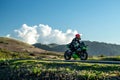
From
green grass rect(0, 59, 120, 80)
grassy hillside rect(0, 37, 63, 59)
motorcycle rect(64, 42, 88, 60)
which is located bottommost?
green grass rect(0, 59, 120, 80)

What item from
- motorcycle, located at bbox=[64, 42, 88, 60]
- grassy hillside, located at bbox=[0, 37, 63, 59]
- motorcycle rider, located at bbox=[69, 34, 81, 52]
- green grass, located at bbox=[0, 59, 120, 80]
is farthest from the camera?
grassy hillside, located at bbox=[0, 37, 63, 59]

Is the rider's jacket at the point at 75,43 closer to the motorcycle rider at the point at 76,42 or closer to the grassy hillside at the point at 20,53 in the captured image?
the motorcycle rider at the point at 76,42

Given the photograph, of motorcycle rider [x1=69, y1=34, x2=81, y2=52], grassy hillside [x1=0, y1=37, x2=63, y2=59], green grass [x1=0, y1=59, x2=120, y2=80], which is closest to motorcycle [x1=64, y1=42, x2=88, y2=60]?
motorcycle rider [x1=69, y1=34, x2=81, y2=52]

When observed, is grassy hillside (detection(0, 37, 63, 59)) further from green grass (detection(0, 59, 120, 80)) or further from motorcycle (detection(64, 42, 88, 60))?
green grass (detection(0, 59, 120, 80))

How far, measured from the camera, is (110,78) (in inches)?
650

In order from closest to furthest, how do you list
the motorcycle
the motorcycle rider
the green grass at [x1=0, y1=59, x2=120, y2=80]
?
1. the green grass at [x1=0, y1=59, x2=120, y2=80]
2. the motorcycle
3. the motorcycle rider

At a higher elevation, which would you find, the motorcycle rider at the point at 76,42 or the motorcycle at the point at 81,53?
the motorcycle rider at the point at 76,42

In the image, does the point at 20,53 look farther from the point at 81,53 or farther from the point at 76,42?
the point at 81,53

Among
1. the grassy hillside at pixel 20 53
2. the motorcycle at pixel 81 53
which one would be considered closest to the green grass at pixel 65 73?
the motorcycle at pixel 81 53

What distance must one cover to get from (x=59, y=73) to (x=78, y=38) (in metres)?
15.3

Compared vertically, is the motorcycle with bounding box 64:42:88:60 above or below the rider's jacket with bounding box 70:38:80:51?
below

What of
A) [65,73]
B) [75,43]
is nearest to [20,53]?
[75,43]

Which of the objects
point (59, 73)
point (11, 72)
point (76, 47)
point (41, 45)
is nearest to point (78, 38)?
point (76, 47)

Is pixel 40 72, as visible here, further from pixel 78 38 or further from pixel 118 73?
pixel 78 38
